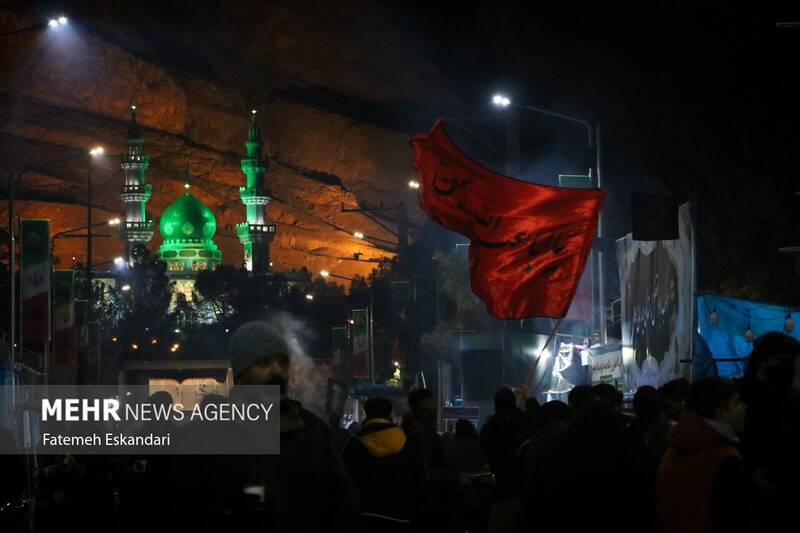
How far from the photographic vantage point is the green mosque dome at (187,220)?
100 meters

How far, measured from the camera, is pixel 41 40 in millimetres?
91688

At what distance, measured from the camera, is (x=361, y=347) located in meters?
45.9

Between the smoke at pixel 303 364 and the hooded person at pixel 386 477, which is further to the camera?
the smoke at pixel 303 364

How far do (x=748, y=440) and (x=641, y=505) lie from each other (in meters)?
0.80

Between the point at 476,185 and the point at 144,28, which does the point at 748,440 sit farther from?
the point at 144,28

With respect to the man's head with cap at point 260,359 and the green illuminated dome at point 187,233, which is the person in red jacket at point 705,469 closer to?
the man's head with cap at point 260,359

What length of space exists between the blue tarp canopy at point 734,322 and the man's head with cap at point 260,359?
1055 cm

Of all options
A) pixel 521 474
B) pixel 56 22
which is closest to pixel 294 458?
pixel 521 474

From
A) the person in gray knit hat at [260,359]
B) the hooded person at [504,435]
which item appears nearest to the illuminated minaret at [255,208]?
the hooded person at [504,435]

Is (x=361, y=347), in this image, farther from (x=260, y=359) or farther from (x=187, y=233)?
(x=187, y=233)

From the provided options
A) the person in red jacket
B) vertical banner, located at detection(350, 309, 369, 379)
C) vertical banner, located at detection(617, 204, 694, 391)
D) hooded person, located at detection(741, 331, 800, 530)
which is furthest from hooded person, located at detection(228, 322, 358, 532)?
vertical banner, located at detection(350, 309, 369, 379)

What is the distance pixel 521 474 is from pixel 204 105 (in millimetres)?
92155

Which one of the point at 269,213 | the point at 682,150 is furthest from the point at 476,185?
the point at 269,213

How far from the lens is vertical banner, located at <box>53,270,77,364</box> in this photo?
28.7 m
